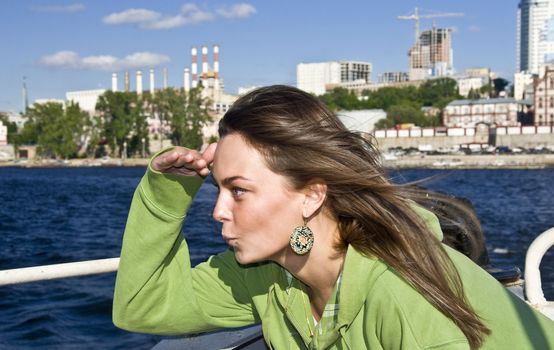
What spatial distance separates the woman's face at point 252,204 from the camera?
1.06 metres

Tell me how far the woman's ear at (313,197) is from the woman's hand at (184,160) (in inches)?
9.8

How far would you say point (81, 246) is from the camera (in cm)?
1057

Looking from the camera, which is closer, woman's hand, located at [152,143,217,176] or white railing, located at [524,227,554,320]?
woman's hand, located at [152,143,217,176]

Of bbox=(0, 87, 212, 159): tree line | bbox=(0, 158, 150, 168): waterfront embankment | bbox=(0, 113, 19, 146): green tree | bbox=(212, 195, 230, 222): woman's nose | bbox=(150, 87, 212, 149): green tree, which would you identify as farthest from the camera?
bbox=(0, 113, 19, 146): green tree

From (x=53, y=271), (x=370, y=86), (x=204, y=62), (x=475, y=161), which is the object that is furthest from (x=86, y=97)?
(x=53, y=271)

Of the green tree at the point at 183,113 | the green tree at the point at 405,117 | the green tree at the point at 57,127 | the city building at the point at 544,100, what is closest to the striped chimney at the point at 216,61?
the green tree at the point at 183,113

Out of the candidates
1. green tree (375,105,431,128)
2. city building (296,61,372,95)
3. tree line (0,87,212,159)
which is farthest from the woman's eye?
city building (296,61,372,95)

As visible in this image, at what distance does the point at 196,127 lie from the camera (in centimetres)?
6419

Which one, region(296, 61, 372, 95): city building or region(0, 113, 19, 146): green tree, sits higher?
region(296, 61, 372, 95): city building

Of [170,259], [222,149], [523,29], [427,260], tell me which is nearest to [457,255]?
[427,260]

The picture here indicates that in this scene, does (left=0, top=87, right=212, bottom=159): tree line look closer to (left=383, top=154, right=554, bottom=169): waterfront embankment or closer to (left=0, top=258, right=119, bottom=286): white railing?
(left=383, top=154, right=554, bottom=169): waterfront embankment

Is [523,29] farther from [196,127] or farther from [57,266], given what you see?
[57,266]

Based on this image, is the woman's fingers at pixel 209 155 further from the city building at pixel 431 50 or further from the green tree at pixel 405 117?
the city building at pixel 431 50

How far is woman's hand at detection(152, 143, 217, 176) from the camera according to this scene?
126 centimetres
